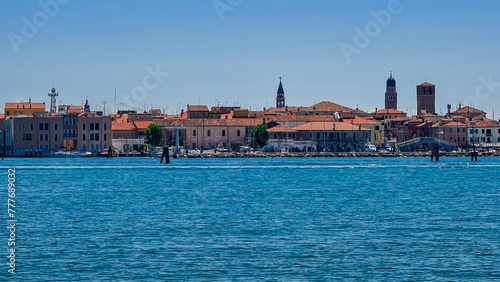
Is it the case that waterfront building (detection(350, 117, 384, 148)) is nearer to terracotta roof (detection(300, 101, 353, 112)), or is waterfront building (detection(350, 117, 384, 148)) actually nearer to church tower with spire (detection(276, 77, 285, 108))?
terracotta roof (detection(300, 101, 353, 112))

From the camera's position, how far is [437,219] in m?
29.7

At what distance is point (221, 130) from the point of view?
12875 cm

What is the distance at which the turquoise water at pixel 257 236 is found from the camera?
20.0m

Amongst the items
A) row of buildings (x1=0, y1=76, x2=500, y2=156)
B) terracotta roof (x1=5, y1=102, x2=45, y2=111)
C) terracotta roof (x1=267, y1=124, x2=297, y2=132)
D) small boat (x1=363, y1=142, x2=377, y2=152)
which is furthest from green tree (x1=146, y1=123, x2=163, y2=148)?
terracotta roof (x1=5, y1=102, x2=45, y2=111)

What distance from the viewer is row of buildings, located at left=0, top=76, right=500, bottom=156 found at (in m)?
114

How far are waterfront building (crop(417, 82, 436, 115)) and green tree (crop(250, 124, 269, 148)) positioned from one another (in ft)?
253

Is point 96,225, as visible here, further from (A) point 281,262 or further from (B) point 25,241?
(A) point 281,262

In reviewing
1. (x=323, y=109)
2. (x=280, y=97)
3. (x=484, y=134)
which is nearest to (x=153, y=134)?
(x=323, y=109)

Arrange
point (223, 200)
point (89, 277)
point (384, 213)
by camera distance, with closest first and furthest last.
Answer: point (89, 277), point (384, 213), point (223, 200)

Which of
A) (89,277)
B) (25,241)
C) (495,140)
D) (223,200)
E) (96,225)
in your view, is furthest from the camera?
(495,140)

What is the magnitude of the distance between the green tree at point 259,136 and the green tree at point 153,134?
12415mm

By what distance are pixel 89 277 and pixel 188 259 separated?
283cm

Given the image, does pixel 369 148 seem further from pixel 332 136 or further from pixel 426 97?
pixel 426 97

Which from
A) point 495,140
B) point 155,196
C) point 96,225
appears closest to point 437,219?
point 96,225
